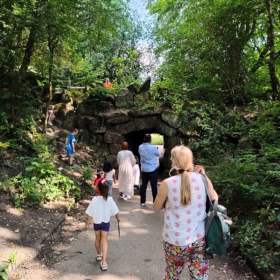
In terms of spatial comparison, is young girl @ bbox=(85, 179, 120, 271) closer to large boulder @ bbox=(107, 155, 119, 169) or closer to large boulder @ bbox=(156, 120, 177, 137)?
large boulder @ bbox=(107, 155, 119, 169)

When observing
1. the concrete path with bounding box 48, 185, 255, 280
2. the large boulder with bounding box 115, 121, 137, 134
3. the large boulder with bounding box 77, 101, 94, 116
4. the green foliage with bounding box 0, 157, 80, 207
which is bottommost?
the concrete path with bounding box 48, 185, 255, 280

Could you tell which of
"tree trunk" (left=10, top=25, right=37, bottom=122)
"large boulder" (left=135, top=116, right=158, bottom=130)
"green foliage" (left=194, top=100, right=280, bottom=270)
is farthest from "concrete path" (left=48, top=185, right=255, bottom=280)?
"large boulder" (left=135, top=116, right=158, bottom=130)

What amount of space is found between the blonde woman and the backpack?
5cm

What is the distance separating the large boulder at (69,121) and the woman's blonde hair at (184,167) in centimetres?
927

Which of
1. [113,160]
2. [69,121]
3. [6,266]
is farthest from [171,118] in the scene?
[6,266]

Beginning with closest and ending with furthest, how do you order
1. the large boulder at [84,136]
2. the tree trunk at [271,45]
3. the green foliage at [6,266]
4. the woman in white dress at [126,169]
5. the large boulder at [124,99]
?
the green foliage at [6,266] → the woman in white dress at [126,169] → the tree trunk at [271,45] → the large boulder at [84,136] → the large boulder at [124,99]

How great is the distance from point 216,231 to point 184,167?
62cm

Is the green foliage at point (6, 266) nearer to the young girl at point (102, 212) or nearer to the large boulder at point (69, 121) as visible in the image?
the young girl at point (102, 212)

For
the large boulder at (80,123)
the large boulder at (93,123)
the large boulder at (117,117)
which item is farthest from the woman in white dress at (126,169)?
the large boulder at (80,123)

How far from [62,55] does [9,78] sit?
2.12 m

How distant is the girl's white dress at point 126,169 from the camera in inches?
268

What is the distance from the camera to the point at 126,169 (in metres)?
6.81

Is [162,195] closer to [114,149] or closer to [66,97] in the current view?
[114,149]

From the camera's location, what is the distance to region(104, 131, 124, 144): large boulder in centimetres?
1064
